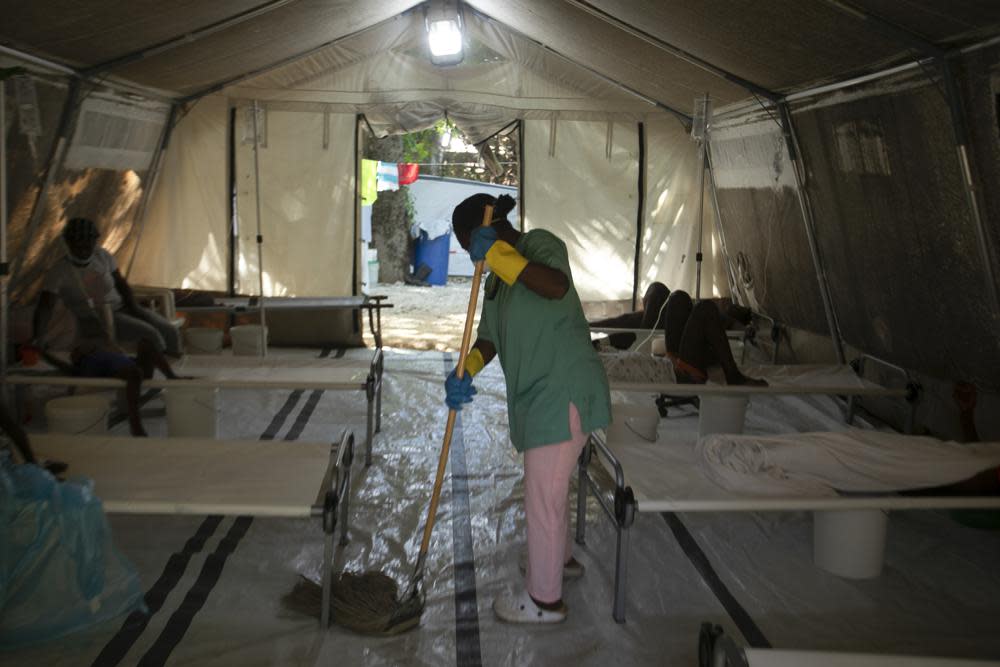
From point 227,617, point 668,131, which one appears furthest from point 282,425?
point 668,131

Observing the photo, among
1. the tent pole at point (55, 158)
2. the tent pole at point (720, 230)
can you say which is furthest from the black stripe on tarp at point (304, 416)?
the tent pole at point (720, 230)

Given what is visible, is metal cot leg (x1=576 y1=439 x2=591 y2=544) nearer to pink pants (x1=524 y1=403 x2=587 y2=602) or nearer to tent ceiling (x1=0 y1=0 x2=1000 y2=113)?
pink pants (x1=524 y1=403 x2=587 y2=602)

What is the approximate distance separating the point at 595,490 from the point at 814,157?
2442mm

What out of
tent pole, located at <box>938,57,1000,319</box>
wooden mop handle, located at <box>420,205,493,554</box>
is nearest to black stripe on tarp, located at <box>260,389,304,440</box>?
wooden mop handle, located at <box>420,205,493,554</box>

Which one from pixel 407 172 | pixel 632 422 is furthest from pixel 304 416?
pixel 407 172

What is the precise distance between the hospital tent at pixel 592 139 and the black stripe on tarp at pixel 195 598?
2101 millimetres

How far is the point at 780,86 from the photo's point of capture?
4305 mm

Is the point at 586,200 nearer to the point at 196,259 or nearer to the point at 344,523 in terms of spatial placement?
the point at 196,259

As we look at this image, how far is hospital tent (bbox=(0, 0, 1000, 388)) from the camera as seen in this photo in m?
3.27

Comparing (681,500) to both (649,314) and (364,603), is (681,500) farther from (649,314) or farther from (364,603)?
(649,314)

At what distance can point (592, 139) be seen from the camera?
6941mm

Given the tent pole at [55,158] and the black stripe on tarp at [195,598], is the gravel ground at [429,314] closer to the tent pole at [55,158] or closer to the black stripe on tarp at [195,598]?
the tent pole at [55,158]

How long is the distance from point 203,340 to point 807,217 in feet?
13.1

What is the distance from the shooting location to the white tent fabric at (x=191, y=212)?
6.72m
